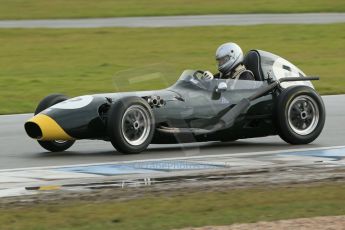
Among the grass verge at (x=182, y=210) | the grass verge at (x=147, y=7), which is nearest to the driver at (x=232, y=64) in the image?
the grass verge at (x=182, y=210)

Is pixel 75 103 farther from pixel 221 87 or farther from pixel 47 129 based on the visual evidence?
pixel 221 87

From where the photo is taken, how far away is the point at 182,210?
8.59 m

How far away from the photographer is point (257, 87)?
12.7 metres

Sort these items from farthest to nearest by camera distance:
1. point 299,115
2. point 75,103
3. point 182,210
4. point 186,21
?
point 186,21, point 299,115, point 75,103, point 182,210

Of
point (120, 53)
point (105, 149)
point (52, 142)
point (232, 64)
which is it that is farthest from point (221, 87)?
point (120, 53)

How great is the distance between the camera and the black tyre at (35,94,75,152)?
40.6ft

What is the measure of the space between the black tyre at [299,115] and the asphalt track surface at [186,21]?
20.9 meters

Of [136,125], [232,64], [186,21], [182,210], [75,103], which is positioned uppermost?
[186,21]

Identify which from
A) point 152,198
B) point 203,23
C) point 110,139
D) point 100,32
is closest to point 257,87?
point 110,139

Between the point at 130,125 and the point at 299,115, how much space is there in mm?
2181

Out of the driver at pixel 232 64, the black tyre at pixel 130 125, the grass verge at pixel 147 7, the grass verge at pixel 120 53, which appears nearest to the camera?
the black tyre at pixel 130 125

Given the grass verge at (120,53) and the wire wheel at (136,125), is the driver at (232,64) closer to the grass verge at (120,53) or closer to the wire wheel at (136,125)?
the wire wheel at (136,125)

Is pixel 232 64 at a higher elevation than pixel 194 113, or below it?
higher

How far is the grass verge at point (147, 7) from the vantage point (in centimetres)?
3934
